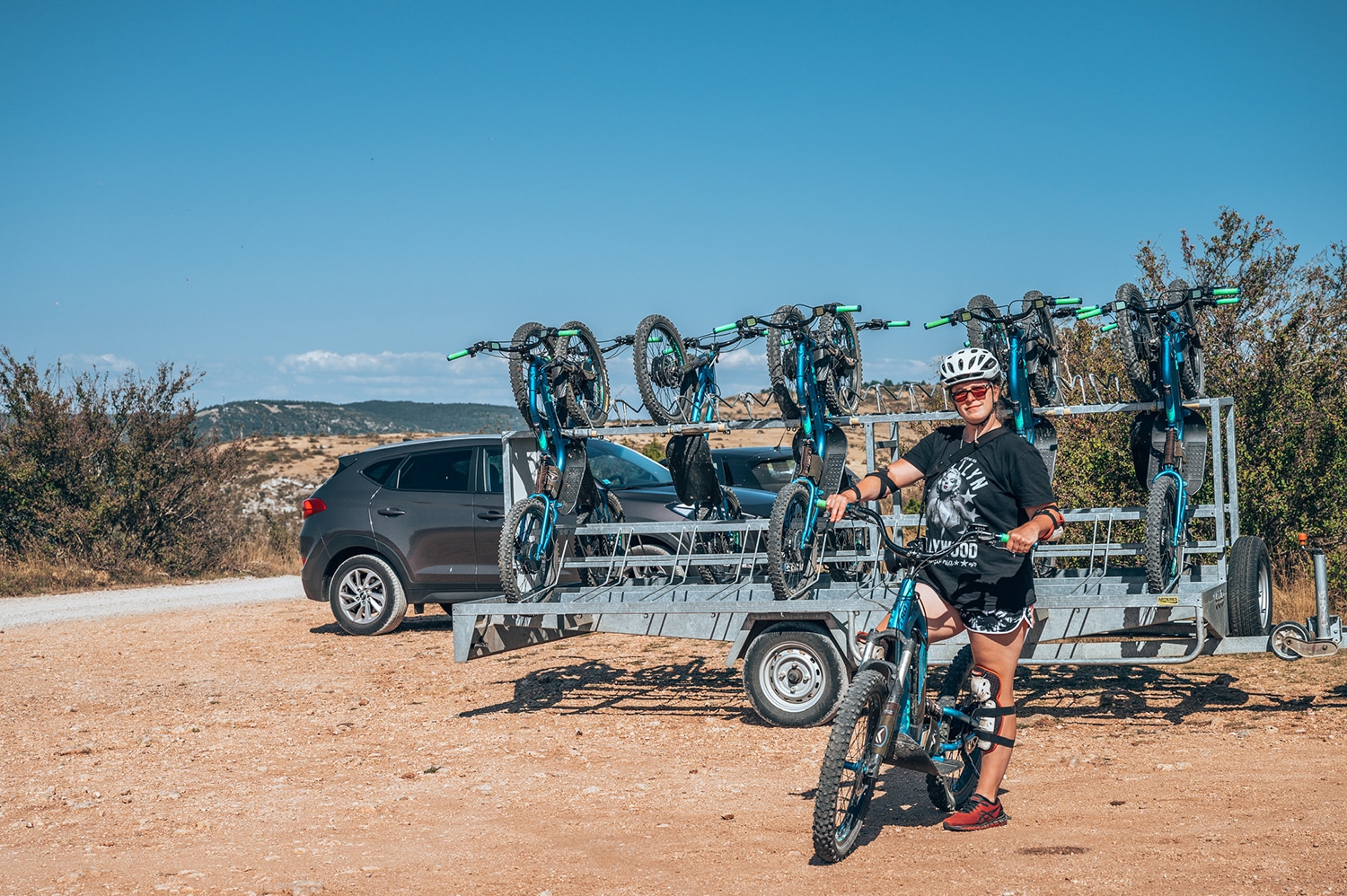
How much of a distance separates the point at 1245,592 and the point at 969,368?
305 centimetres

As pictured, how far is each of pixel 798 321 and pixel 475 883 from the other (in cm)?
500

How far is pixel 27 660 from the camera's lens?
1150 cm

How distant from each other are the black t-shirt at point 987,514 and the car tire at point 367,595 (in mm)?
7896

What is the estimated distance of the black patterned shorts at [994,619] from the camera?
5098 mm

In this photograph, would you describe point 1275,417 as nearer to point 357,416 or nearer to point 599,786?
point 599,786

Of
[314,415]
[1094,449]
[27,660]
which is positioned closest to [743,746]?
[1094,449]

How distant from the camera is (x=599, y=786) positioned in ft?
21.0

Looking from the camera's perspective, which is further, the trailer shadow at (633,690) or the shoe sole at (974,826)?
the trailer shadow at (633,690)

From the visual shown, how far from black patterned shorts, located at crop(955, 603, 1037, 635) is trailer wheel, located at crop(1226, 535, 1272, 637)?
8.72 feet

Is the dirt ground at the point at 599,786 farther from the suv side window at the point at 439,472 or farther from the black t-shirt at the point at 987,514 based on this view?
the suv side window at the point at 439,472

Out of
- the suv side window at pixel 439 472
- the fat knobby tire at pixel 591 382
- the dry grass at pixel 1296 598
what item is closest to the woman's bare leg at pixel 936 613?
the fat knobby tire at pixel 591 382

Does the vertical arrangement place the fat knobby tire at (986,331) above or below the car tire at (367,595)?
above

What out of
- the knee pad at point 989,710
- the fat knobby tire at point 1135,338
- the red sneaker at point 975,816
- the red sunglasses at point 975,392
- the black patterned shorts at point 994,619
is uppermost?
the fat knobby tire at point 1135,338

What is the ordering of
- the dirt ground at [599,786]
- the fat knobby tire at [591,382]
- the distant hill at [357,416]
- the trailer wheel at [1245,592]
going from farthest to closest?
the distant hill at [357,416], the fat knobby tire at [591,382], the trailer wheel at [1245,592], the dirt ground at [599,786]
